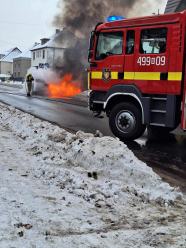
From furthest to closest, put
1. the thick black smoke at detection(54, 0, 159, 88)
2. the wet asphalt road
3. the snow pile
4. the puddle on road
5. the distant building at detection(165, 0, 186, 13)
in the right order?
the thick black smoke at detection(54, 0, 159, 88) → the distant building at detection(165, 0, 186, 13) → the wet asphalt road → the puddle on road → the snow pile

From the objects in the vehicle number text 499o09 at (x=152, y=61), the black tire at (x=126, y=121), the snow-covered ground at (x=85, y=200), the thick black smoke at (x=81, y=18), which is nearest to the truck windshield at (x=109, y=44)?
the vehicle number text 499o09 at (x=152, y=61)

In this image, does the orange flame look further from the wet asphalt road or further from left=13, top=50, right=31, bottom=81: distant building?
left=13, top=50, right=31, bottom=81: distant building

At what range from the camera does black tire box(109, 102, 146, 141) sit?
32.9 feet

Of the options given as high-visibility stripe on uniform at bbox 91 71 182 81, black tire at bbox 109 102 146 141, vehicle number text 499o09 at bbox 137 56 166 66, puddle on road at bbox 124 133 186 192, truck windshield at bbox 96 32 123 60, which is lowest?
puddle on road at bbox 124 133 186 192

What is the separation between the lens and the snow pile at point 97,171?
5199mm

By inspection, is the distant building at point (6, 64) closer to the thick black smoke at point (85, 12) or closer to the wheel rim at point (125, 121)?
the thick black smoke at point (85, 12)

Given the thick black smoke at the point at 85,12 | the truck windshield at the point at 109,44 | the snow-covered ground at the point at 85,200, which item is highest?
the thick black smoke at the point at 85,12

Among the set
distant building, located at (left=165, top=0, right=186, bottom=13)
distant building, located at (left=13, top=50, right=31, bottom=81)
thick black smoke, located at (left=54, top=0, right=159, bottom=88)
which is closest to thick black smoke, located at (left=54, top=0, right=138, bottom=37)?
thick black smoke, located at (left=54, top=0, right=159, bottom=88)

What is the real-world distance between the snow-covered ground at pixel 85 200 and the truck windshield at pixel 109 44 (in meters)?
3.19

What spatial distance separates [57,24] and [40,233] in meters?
41.0

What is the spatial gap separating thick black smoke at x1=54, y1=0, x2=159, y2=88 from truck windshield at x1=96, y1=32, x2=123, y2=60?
95.5 ft

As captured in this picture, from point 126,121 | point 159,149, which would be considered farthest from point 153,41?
point 159,149

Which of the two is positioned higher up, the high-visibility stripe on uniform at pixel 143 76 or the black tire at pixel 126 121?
the high-visibility stripe on uniform at pixel 143 76

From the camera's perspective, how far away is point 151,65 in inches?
371
